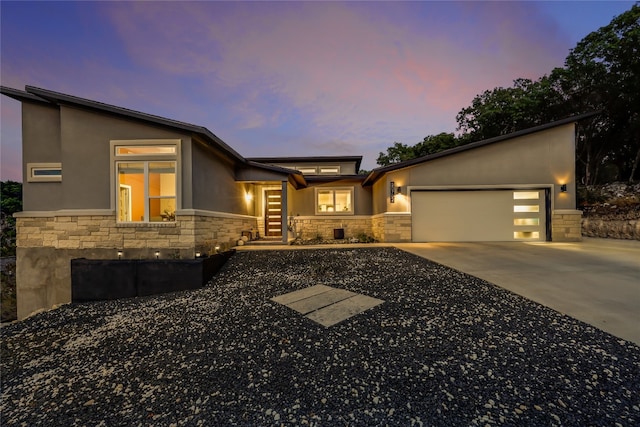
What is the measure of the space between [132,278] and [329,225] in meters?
8.20

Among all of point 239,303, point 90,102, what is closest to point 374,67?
point 90,102

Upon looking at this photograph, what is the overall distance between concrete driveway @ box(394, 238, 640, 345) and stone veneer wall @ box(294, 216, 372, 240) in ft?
15.7

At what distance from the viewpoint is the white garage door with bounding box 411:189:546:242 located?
29.1 feet

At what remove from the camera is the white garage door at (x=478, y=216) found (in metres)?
8.88

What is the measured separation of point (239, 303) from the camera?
3.65 metres

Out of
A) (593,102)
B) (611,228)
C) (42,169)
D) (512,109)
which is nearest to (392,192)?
(611,228)

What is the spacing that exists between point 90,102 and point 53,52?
1298cm

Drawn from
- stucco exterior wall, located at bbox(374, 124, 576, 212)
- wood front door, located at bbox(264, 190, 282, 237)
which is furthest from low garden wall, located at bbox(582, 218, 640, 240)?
wood front door, located at bbox(264, 190, 282, 237)

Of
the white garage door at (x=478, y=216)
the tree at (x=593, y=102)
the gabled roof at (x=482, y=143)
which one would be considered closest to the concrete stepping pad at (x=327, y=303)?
the white garage door at (x=478, y=216)

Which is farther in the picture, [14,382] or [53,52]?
[53,52]

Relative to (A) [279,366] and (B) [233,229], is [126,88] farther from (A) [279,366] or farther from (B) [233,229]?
(A) [279,366]

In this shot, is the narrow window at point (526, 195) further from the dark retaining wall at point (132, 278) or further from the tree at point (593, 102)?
the dark retaining wall at point (132, 278)

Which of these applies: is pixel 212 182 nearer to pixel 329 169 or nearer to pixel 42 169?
pixel 42 169

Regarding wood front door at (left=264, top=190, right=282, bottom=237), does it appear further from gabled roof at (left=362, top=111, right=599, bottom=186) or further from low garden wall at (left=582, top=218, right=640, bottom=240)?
Answer: low garden wall at (left=582, top=218, right=640, bottom=240)
